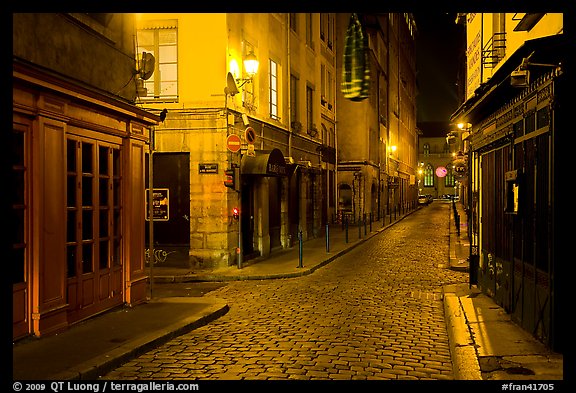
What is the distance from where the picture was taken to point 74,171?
888cm

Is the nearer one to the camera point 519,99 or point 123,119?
point 519,99

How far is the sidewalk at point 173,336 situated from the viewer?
6.39 meters

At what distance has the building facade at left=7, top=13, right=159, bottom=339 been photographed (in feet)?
25.2

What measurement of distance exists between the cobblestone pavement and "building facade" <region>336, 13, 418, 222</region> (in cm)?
1159

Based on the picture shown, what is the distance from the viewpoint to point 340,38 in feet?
117

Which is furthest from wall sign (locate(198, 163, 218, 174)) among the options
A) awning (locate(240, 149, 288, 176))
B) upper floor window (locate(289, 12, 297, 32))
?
upper floor window (locate(289, 12, 297, 32))

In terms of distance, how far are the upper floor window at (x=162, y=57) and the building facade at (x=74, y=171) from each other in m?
5.54

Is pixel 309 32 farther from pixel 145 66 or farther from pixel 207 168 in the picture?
pixel 145 66

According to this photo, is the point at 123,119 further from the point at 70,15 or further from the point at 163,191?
the point at 163,191

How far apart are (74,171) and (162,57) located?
28.2 ft

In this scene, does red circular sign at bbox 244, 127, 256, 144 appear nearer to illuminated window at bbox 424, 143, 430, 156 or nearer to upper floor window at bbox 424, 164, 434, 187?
upper floor window at bbox 424, 164, 434, 187

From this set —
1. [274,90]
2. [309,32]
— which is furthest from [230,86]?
[309,32]
